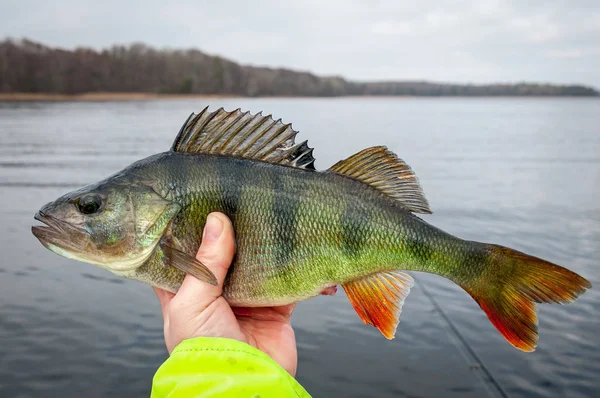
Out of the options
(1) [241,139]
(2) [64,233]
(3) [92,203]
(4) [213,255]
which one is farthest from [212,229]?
(2) [64,233]

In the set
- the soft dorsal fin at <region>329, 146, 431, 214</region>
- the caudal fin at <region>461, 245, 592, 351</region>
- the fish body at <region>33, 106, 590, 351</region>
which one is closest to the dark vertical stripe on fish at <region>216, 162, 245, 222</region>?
the fish body at <region>33, 106, 590, 351</region>

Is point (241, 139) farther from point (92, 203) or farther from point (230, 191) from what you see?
point (92, 203)

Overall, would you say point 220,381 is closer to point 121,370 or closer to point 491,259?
point 491,259

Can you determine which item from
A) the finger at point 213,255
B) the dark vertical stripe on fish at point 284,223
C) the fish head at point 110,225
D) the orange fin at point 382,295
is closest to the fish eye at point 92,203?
the fish head at point 110,225

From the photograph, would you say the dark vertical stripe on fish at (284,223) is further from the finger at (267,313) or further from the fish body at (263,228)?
the finger at (267,313)

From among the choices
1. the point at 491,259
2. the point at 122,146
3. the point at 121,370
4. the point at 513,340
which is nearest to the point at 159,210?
the point at 491,259

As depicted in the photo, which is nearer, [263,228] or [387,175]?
[263,228]
